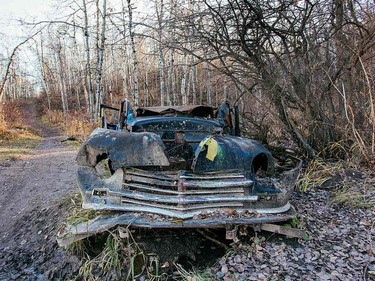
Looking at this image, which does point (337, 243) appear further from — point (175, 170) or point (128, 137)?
point (128, 137)

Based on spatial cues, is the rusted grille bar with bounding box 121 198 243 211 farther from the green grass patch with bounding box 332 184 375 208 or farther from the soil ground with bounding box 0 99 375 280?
the green grass patch with bounding box 332 184 375 208

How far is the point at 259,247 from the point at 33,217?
3.75m

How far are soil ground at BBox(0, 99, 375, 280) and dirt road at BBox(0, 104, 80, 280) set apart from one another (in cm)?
1

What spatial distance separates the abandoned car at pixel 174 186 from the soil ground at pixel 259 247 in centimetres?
36

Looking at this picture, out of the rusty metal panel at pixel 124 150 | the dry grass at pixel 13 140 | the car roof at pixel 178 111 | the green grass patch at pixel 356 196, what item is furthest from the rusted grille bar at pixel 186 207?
the dry grass at pixel 13 140

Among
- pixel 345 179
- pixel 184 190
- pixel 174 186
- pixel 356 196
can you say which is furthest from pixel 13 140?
pixel 356 196

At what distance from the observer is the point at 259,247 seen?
336cm

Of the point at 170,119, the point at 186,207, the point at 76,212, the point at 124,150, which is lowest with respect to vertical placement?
the point at 76,212

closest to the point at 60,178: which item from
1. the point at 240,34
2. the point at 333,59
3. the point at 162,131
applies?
the point at 162,131

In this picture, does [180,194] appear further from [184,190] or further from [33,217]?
[33,217]

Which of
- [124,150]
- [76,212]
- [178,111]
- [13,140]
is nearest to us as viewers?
[124,150]

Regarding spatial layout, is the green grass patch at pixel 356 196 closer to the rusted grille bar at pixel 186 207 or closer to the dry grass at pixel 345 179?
the dry grass at pixel 345 179

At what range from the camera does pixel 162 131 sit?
492 cm

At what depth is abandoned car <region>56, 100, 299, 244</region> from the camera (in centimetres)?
327
